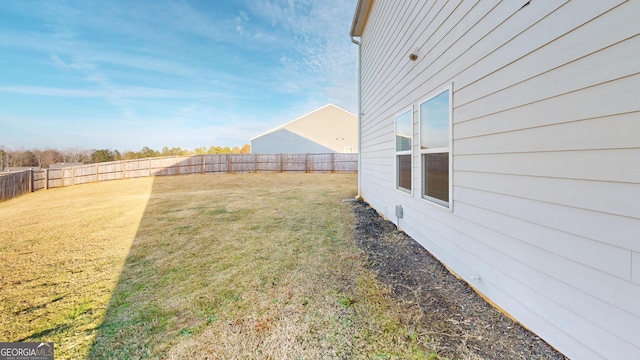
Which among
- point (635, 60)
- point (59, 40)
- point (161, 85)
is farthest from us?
point (161, 85)

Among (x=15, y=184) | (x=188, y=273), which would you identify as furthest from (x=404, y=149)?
(x=15, y=184)

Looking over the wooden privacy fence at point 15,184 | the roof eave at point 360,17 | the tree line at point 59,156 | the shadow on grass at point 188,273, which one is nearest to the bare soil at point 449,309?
the shadow on grass at point 188,273

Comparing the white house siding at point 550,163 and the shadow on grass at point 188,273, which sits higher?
the white house siding at point 550,163

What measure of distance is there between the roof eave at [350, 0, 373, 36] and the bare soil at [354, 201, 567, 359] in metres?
5.21

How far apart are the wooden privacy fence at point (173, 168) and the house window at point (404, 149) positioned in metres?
12.0

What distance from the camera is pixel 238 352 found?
1468 mm

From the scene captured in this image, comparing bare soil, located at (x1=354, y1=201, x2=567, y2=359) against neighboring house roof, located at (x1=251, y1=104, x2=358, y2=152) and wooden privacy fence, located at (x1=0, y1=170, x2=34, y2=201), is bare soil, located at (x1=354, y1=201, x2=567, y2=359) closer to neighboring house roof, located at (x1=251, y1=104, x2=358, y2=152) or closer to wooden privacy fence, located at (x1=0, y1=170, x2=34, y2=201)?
wooden privacy fence, located at (x1=0, y1=170, x2=34, y2=201)

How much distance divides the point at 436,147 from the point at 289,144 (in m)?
15.9

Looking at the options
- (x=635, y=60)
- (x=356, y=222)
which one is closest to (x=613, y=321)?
(x=635, y=60)

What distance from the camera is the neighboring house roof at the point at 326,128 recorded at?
57.8 feet

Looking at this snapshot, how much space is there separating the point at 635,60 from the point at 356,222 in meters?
3.78

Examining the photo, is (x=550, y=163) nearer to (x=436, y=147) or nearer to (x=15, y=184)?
(x=436, y=147)

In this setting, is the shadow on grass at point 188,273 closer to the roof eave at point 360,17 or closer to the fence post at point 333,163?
the roof eave at point 360,17

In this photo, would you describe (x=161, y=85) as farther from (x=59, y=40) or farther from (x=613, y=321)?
(x=613, y=321)
